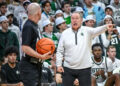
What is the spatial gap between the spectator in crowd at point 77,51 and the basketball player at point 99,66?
2034mm

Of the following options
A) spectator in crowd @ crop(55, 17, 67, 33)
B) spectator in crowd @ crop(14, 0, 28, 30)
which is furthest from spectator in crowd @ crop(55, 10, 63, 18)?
spectator in crowd @ crop(14, 0, 28, 30)

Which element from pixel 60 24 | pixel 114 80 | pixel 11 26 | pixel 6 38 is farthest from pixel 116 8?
pixel 114 80

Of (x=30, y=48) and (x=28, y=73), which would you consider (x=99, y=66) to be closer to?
(x=28, y=73)

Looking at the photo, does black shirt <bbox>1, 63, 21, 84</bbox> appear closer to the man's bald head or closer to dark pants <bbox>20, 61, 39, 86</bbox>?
dark pants <bbox>20, 61, 39, 86</bbox>

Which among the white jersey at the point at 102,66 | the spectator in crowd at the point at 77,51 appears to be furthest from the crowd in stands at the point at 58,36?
the spectator in crowd at the point at 77,51

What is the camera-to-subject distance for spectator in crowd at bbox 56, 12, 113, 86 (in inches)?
322

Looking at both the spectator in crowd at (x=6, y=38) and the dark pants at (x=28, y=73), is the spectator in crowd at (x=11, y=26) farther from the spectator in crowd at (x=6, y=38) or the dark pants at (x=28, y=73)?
the dark pants at (x=28, y=73)

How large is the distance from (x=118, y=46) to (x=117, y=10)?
278cm

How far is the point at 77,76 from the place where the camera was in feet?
27.3

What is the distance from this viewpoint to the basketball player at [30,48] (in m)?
6.86

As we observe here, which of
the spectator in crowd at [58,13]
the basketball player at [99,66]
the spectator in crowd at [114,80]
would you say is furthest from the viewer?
the spectator in crowd at [58,13]

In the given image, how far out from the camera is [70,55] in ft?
27.0

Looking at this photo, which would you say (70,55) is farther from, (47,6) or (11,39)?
(47,6)

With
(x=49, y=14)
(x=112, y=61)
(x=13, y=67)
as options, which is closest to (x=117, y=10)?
(x=49, y=14)
